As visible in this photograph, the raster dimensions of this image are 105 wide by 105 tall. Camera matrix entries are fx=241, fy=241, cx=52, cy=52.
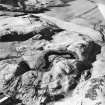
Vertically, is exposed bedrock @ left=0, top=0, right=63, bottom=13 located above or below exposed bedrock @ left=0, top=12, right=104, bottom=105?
above

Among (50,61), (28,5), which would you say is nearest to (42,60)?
(50,61)

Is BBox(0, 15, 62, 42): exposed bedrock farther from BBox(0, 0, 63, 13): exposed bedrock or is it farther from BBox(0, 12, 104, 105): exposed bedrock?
BBox(0, 0, 63, 13): exposed bedrock

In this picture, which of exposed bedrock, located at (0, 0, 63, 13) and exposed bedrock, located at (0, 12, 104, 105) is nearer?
exposed bedrock, located at (0, 12, 104, 105)

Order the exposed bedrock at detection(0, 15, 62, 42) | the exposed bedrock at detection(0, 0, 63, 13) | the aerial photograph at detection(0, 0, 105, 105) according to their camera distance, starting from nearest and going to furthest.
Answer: the aerial photograph at detection(0, 0, 105, 105)
the exposed bedrock at detection(0, 15, 62, 42)
the exposed bedrock at detection(0, 0, 63, 13)

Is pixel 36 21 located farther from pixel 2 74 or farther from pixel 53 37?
pixel 2 74

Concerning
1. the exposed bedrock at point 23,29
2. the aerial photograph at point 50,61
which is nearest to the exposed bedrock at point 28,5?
the aerial photograph at point 50,61

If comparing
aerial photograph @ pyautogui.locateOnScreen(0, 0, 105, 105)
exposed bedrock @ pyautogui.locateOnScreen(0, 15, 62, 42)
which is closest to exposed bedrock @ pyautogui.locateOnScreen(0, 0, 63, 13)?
aerial photograph @ pyautogui.locateOnScreen(0, 0, 105, 105)

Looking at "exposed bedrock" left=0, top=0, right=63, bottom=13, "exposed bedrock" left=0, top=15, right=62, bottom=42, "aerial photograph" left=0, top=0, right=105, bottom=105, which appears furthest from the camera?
"exposed bedrock" left=0, top=0, right=63, bottom=13

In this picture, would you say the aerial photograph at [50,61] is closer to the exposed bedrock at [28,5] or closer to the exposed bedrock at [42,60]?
the exposed bedrock at [42,60]
